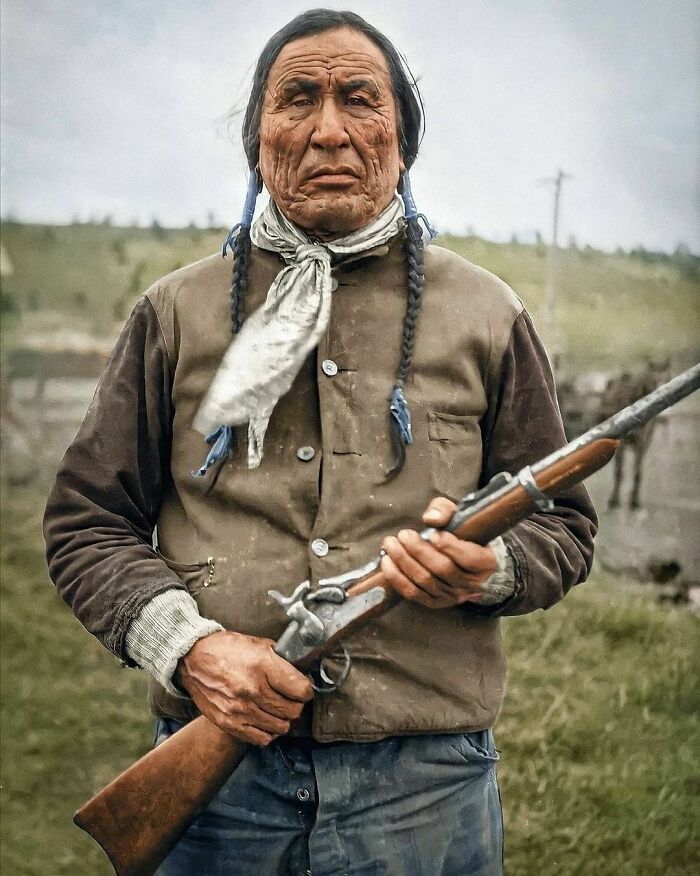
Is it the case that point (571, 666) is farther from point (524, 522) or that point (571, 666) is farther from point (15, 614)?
point (15, 614)

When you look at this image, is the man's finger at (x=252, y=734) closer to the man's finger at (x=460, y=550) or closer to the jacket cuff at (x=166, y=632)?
the jacket cuff at (x=166, y=632)

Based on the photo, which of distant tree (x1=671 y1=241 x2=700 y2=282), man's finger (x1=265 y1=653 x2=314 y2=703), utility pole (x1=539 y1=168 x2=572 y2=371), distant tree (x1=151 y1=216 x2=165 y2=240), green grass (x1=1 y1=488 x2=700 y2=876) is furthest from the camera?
distant tree (x1=151 y1=216 x2=165 y2=240)

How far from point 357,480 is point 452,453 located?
0.21m

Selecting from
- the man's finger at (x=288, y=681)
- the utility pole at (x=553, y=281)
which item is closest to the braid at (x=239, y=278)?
the man's finger at (x=288, y=681)

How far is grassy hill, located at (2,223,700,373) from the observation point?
3.54 m

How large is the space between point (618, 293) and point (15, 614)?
2530mm

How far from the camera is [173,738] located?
201cm

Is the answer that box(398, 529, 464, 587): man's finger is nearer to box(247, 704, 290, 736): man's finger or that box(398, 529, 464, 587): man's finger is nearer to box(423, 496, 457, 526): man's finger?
box(423, 496, 457, 526): man's finger

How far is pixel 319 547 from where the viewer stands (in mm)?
2045

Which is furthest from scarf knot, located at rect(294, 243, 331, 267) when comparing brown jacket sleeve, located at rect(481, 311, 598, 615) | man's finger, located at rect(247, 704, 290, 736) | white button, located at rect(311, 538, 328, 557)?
man's finger, located at rect(247, 704, 290, 736)

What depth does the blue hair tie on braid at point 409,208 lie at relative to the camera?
2.22 meters

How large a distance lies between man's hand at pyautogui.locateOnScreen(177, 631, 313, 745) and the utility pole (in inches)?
79.7

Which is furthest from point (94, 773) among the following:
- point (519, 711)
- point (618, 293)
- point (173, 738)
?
point (618, 293)

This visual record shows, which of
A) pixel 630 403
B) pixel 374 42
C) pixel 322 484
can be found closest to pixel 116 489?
pixel 322 484
